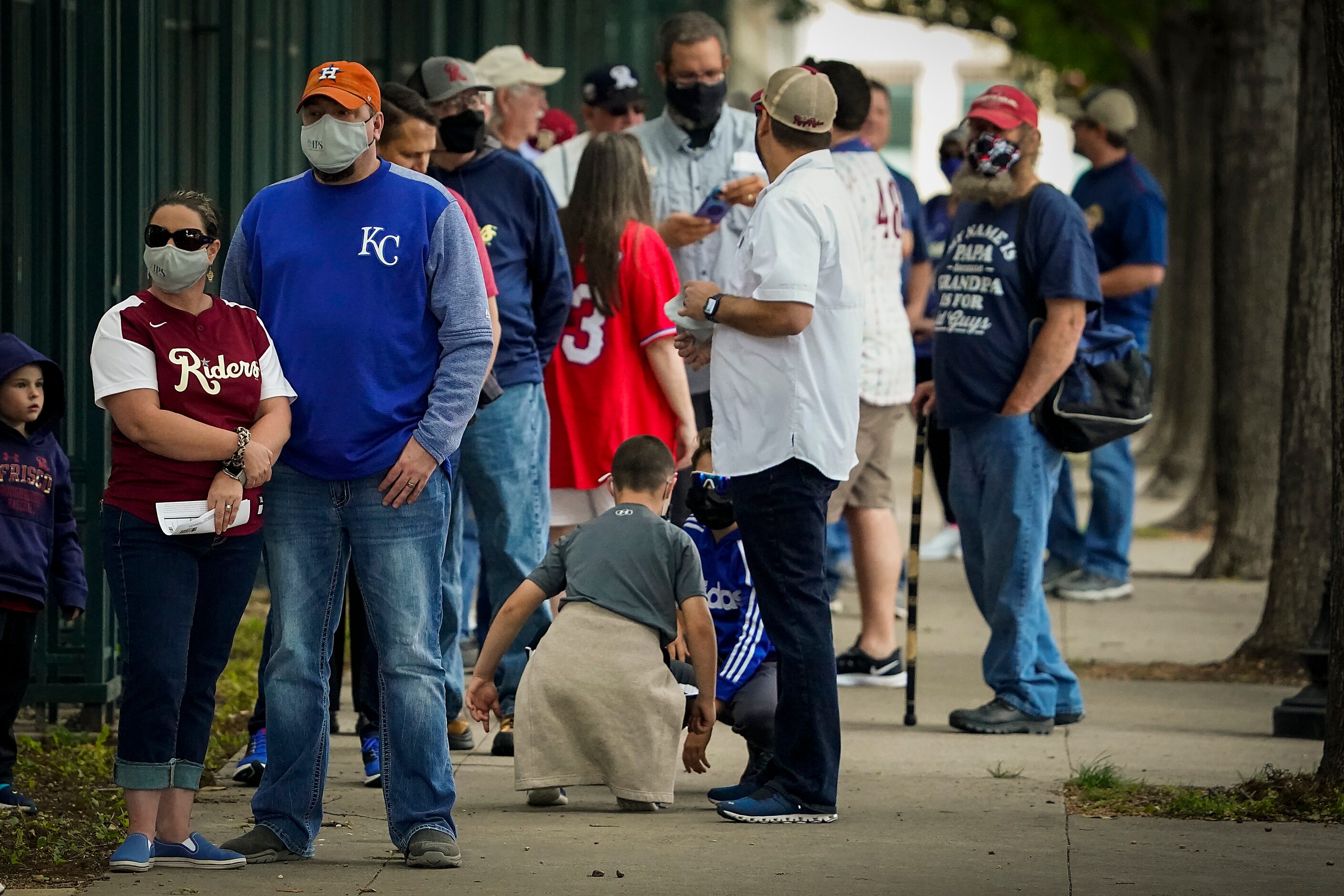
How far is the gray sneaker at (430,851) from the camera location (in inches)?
199

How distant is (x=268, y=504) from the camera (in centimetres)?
506

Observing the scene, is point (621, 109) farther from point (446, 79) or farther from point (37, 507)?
point (37, 507)

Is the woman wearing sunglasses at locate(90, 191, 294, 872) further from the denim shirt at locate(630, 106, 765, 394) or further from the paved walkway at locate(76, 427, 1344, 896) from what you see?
the denim shirt at locate(630, 106, 765, 394)

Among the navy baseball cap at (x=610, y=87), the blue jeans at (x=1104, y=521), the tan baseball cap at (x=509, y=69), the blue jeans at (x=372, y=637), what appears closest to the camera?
the blue jeans at (x=372, y=637)

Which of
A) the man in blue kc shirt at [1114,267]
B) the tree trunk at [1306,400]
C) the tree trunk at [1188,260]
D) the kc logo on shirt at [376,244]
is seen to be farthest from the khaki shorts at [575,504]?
the tree trunk at [1188,260]

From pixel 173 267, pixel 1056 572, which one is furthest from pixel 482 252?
pixel 1056 572

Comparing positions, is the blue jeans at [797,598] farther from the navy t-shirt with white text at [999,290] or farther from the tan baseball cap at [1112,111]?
the tan baseball cap at [1112,111]

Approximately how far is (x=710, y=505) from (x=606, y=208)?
4.30ft

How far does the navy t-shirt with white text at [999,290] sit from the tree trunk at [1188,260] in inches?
406

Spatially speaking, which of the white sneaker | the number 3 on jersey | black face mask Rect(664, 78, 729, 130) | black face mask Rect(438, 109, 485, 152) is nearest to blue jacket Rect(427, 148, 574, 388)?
black face mask Rect(438, 109, 485, 152)

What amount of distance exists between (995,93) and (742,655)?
2.52 metres

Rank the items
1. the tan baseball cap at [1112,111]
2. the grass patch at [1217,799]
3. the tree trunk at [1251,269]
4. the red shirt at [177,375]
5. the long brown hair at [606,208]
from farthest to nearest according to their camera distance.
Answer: the tree trunk at [1251,269] < the tan baseball cap at [1112,111] < the long brown hair at [606,208] < the grass patch at [1217,799] < the red shirt at [177,375]

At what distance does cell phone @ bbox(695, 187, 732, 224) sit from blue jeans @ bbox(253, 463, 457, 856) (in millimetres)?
2674

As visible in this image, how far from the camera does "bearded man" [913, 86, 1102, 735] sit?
7223 mm
